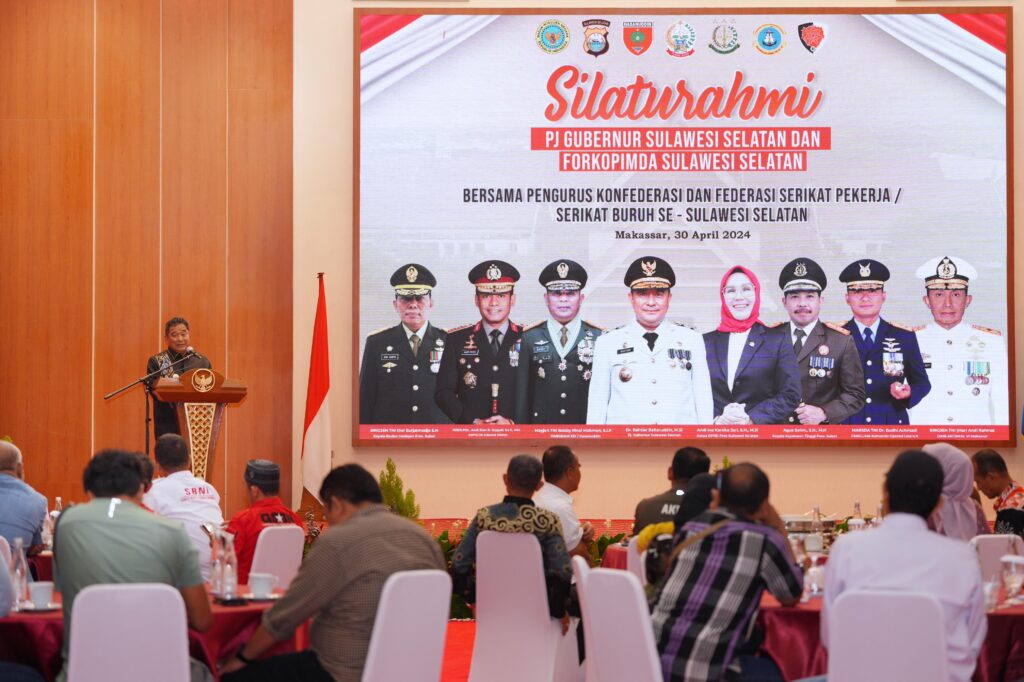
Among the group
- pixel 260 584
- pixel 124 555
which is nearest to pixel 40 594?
pixel 124 555

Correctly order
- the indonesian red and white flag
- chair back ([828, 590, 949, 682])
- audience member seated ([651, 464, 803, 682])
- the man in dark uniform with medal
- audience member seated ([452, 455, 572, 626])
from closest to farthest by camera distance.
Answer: chair back ([828, 590, 949, 682])
audience member seated ([651, 464, 803, 682])
audience member seated ([452, 455, 572, 626])
the man in dark uniform with medal
the indonesian red and white flag

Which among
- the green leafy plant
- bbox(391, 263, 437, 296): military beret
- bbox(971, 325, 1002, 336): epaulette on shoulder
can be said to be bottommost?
the green leafy plant

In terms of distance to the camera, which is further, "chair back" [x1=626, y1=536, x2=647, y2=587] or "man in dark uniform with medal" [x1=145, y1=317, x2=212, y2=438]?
"man in dark uniform with medal" [x1=145, y1=317, x2=212, y2=438]

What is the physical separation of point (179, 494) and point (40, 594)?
5.50ft

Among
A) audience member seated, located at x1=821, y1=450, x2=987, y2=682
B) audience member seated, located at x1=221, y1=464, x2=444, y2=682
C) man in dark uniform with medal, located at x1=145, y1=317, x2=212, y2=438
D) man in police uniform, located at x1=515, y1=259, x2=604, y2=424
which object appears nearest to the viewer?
audience member seated, located at x1=821, y1=450, x2=987, y2=682

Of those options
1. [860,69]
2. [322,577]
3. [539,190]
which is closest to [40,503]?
[322,577]

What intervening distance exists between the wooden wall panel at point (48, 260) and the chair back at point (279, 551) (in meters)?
5.08

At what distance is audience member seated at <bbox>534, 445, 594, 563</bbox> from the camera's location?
18.1ft

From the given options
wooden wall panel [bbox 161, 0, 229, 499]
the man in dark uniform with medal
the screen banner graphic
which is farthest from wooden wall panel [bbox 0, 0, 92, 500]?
the screen banner graphic

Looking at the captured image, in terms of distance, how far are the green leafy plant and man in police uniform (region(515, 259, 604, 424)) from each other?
1.00 m

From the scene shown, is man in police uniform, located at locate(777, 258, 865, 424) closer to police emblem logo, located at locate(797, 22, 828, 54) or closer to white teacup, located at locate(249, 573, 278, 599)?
police emblem logo, located at locate(797, 22, 828, 54)

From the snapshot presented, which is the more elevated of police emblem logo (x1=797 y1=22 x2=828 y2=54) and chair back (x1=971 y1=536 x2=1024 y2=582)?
police emblem logo (x1=797 y1=22 x2=828 y2=54)

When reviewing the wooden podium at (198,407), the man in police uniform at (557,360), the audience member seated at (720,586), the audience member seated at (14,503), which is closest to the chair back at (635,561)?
the audience member seated at (720,586)

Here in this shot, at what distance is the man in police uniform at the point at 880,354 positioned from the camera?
9289 millimetres
